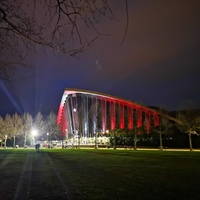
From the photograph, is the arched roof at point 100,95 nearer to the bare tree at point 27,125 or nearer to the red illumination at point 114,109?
the red illumination at point 114,109

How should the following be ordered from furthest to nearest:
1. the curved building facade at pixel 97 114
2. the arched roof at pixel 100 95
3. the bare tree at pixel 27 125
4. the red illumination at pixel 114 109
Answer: the arched roof at pixel 100 95, the bare tree at pixel 27 125, the red illumination at pixel 114 109, the curved building facade at pixel 97 114

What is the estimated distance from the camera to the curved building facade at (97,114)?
248 ft

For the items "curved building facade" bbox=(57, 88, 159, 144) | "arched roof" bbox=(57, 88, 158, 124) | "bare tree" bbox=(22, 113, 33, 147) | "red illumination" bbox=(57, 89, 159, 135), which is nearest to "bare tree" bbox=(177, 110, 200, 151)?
"curved building facade" bbox=(57, 88, 159, 144)

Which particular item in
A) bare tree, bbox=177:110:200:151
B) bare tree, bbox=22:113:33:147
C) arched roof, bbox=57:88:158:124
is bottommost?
bare tree, bbox=177:110:200:151

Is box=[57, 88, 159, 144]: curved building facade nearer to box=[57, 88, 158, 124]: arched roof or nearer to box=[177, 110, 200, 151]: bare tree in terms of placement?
box=[57, 88, 158, 124]: arched roof

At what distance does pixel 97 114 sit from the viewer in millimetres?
75250

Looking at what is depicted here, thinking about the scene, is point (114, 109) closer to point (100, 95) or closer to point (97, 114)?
point (100, 95)

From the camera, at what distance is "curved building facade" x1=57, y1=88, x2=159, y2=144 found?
75500 millimetres

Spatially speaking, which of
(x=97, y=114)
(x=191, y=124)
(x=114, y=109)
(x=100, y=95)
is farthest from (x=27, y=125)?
(x=191, y=124)

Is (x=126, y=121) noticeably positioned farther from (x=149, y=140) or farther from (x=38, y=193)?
(x=38, y=193)

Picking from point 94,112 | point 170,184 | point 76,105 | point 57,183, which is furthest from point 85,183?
point 76,105

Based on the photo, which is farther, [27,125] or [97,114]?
[27,125]

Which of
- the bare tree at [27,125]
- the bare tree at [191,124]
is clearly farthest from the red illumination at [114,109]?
the bare tree at [191,124]

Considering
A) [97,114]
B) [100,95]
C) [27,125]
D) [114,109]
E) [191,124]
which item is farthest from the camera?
[100,95]
